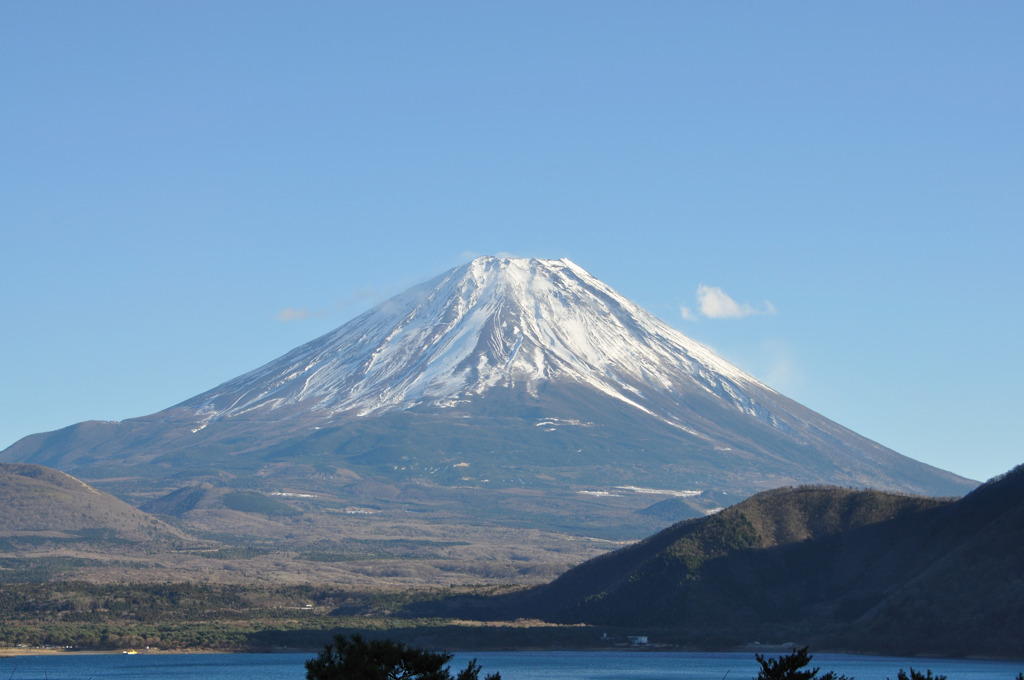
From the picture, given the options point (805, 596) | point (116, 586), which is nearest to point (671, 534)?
point (805, 596)

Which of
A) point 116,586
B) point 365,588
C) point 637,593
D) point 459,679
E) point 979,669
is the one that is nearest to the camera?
point 459,679

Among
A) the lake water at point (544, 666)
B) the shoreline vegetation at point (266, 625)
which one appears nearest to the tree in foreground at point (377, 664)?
the lake water at point (544, 666)

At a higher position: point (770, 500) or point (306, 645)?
point (770, 500)

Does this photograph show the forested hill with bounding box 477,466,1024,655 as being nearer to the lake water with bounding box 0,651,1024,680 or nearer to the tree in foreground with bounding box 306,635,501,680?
the lake water with bounding box 0,651,1024,680

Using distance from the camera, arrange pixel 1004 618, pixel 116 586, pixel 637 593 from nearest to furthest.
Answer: pixel 1004 618 < pixel 637 593 < pixel 116 586

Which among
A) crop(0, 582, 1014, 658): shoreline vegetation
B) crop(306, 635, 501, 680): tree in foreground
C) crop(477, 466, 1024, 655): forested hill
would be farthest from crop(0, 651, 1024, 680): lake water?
crop(306, 635, 501, 680): tree in foreground

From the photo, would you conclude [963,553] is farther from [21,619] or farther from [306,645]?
[21,619]

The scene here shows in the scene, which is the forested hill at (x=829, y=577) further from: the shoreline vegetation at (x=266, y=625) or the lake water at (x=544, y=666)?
the lake water at (x=544, y=666)
